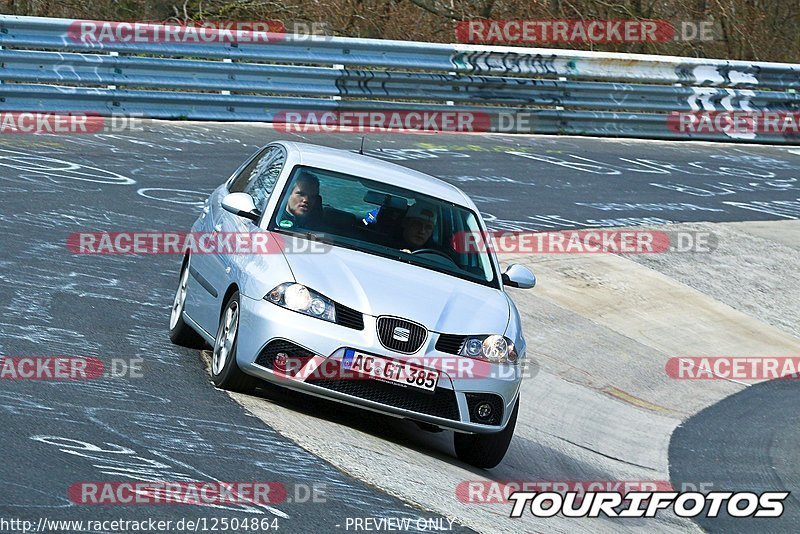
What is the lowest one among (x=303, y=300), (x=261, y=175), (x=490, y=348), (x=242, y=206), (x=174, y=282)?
(x=174, y=282)

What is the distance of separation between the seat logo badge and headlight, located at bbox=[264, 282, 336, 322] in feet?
1.18

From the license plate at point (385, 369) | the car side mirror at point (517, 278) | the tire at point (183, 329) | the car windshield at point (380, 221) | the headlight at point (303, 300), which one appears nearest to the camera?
the license plate at point (385, 369)

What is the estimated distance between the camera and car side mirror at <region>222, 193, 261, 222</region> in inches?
337

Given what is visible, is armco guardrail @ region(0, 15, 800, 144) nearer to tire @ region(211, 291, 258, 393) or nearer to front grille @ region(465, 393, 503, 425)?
tire @ region(211, 291, 258, 393)

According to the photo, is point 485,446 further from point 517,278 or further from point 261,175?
point 261,175

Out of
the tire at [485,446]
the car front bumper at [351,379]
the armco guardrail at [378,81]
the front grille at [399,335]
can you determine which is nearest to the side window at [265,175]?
the car front bumper at [351,379]

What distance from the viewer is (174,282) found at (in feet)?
38.6

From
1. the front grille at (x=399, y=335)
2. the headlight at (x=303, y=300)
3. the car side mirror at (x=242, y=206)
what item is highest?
the car side mirror at (x=242, y=206)

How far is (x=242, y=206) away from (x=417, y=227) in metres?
1.17

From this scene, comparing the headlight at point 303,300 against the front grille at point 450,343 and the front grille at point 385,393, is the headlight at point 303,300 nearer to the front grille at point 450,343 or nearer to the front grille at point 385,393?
the front grille at point 385,393

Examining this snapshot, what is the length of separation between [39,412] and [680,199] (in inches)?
573

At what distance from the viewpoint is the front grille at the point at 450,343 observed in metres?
7.66

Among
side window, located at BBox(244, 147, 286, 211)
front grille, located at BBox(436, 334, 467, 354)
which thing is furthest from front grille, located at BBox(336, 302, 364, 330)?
side window, located at BBox(244, 147, 286, 211)

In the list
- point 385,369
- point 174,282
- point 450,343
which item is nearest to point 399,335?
point 385,369
